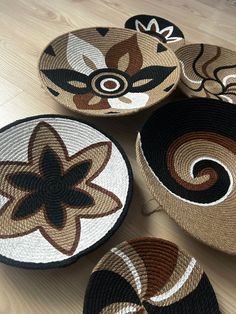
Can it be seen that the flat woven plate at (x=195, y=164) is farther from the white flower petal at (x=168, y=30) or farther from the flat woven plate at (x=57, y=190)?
the white flower petal at (x=168, y=30)

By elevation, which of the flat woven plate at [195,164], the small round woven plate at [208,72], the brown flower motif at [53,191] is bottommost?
the brown flower motif at [53,191]

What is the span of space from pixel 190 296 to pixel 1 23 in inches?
30.5

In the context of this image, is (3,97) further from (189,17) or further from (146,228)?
(189,17)

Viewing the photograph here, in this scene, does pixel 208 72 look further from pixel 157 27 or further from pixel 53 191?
pixel 53 191

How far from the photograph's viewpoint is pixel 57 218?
55cm

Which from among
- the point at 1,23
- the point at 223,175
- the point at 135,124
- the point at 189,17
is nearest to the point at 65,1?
the point at 1,23

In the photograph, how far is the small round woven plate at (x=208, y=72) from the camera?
2.42ft

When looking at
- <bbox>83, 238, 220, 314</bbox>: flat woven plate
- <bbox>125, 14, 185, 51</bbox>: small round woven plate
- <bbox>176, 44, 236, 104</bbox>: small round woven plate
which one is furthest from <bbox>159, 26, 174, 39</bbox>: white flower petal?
<bbox>83, 238, 220, 314</bbox>: flat woven plate

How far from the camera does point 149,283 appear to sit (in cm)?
48

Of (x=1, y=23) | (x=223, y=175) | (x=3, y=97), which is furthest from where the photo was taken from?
(x=1, y=23)

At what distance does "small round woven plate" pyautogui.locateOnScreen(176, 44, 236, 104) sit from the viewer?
0.74m

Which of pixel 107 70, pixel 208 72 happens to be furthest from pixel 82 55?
pixel 208 72

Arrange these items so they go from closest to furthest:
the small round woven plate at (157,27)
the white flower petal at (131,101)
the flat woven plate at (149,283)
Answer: the flat woven plate at (149,283) < the white flower petal at (131,101) < the small round woven plate at (157,27)

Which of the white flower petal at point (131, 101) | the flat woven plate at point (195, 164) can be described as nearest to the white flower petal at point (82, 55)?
the white flower petal at point (131, 101)
